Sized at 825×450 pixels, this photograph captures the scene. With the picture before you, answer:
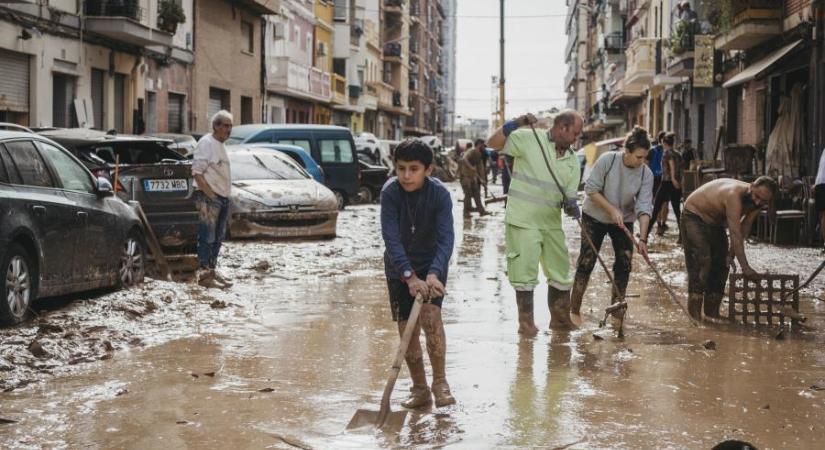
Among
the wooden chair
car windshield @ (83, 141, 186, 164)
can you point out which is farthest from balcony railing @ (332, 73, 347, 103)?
car windshield @ (83, 141, 186, 164)

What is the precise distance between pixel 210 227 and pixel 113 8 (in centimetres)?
1551

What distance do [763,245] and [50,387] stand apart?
509 inches

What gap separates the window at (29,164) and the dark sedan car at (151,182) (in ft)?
9.50

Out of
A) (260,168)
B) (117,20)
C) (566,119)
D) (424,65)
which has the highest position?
(424,65)

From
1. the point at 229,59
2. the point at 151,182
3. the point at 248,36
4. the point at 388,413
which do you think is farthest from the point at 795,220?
the point at 248,36

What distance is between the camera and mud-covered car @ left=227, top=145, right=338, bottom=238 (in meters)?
17.1

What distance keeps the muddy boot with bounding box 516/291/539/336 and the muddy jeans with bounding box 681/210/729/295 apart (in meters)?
1.76

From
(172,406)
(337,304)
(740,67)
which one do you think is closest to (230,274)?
(337,304)

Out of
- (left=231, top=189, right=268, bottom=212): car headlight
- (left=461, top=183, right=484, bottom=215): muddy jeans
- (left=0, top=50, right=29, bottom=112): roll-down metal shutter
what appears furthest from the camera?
(left=461, top=183, right=484, bottom=215): muddy jeans

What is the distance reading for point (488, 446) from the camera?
212 inches

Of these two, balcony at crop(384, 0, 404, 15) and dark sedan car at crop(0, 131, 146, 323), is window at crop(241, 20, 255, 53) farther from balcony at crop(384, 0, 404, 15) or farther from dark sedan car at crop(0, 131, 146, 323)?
balcony at crop(384, 0, 404, 15)

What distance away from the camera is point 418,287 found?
603cm

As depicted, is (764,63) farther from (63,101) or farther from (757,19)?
(63,101)

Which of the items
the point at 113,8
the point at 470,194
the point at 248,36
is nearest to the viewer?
the point at 470,194
